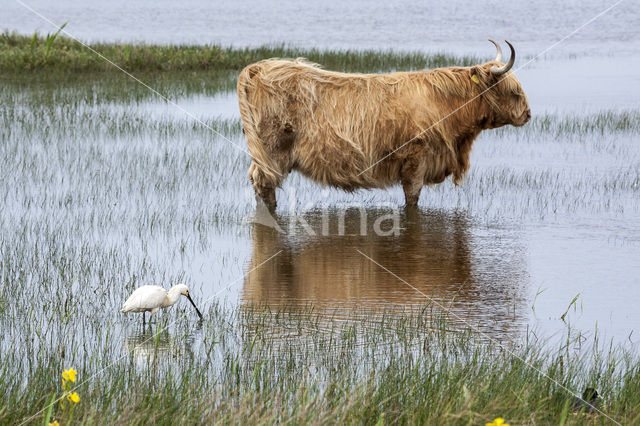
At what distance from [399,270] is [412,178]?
80.6 inches

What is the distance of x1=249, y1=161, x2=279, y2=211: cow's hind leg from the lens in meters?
8.14

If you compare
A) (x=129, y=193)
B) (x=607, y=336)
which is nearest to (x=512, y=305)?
(x=607, y=336)

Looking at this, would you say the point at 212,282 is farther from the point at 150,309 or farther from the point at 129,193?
the point at 129,193

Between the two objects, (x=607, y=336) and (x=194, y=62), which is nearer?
(x=607, y=336)

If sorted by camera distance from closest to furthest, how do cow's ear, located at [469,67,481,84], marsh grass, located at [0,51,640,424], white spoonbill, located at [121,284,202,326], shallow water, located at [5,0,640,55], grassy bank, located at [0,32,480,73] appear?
marsh grass, located at [0,51,640,424]
white spoonbill, located at [121,284,202,326]
cow's ear, located at [469,67,481,84]
grassy bank, located at [0,32,480,73]
shallow water, located at [5,0,640,55]

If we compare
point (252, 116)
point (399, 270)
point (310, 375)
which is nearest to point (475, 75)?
point (252, 116)

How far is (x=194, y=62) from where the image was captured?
20.5 metres

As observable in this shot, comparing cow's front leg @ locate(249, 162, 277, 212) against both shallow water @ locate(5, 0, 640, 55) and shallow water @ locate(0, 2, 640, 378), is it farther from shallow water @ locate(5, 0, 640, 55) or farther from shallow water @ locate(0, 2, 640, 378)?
shallow water @ locate(5, 0, 640, 55)

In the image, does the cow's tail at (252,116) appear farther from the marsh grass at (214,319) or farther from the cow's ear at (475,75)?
the cow's ear at (475,75)

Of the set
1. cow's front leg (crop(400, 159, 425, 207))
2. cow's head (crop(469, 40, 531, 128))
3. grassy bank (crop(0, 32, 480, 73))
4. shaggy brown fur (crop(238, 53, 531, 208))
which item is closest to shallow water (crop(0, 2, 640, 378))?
cow's front leg (crop(400, 159, 425, 207))

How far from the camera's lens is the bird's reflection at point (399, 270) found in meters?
5.39

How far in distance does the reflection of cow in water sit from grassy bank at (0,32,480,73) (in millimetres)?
12142

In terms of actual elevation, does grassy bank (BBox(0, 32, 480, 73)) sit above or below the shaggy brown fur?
above

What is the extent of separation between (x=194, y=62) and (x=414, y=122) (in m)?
13.3
